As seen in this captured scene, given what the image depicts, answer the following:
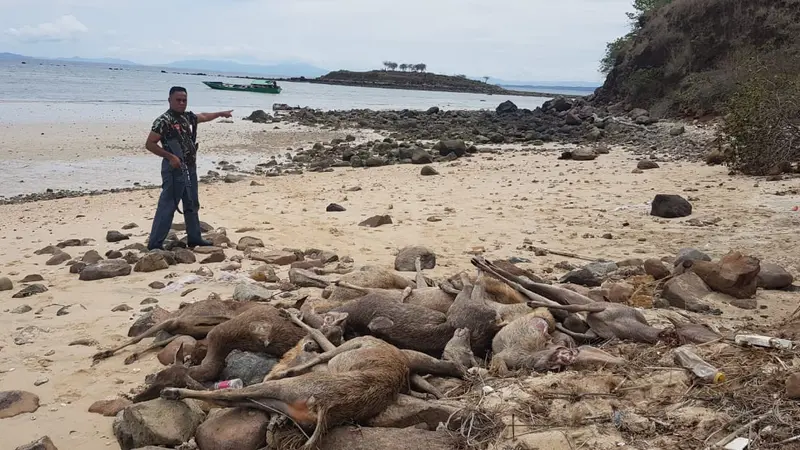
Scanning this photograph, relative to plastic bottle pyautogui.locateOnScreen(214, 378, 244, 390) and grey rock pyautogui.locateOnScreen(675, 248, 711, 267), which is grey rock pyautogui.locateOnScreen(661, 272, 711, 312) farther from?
plastic bottle pyautogui.locateOnScreen(214, 378, 244, 390)

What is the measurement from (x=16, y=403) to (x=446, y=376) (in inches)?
102

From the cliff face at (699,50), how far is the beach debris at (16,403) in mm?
22777

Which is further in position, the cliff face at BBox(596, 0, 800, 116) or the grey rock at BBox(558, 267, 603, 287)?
the cliff face at BBox(596, 0, 800, 116)

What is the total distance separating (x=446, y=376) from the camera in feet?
12.9

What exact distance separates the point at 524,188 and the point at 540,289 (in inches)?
303

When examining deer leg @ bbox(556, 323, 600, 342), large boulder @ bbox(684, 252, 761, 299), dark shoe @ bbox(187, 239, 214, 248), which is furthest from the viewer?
dark shoe @ bbox(187, 239, 214, 248)

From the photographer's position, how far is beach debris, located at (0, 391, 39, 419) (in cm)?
389

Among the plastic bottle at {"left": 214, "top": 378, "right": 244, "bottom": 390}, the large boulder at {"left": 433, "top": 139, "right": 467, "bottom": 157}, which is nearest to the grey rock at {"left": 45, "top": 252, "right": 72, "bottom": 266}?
the plastic bottle at {"left": 214, "top": 378, "right": 244, "bottom": 390}

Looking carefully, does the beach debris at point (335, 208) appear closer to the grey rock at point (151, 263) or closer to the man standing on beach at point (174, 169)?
the man standing on beach at point (174, 169)

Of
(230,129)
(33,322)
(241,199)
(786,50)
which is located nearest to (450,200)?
(241,199)

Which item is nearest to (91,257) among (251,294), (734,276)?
(251,294)

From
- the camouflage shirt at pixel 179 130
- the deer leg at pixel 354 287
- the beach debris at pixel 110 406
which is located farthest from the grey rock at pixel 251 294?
the camouflage shirt at pixel 179 130

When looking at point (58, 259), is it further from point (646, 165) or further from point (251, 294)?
point (646, 165)

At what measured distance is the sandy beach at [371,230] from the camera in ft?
14.8
